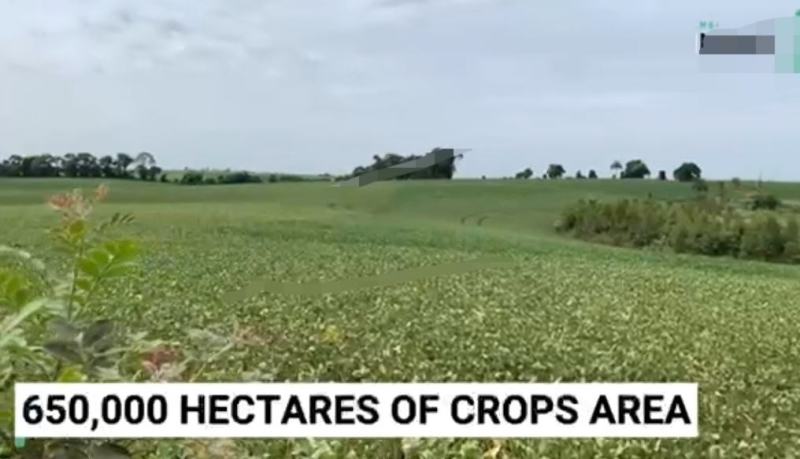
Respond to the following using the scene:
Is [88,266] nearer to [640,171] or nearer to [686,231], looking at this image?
[640,171]

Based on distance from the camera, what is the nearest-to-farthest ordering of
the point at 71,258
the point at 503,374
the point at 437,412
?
the point at 71,258, the point at 437,412, the point at 503,374

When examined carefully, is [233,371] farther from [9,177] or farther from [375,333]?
[375,333]

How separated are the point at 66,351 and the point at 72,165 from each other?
626mm

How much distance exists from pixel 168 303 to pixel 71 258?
6.42ft

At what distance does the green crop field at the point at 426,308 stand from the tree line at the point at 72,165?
20 mm

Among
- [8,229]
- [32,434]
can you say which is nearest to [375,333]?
[8,229]

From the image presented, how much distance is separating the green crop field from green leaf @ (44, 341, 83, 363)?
0.10m

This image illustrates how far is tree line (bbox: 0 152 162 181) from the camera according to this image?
3.47 ft

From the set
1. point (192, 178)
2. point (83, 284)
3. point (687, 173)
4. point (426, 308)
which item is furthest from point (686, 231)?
point (83, 284)

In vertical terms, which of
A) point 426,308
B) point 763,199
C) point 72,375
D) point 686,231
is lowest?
point 426,308

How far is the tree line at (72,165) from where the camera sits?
1059 mm

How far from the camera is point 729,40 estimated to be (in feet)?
Result: 2.59

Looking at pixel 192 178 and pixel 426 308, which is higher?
pixel 192 178

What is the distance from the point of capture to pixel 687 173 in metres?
1.33
